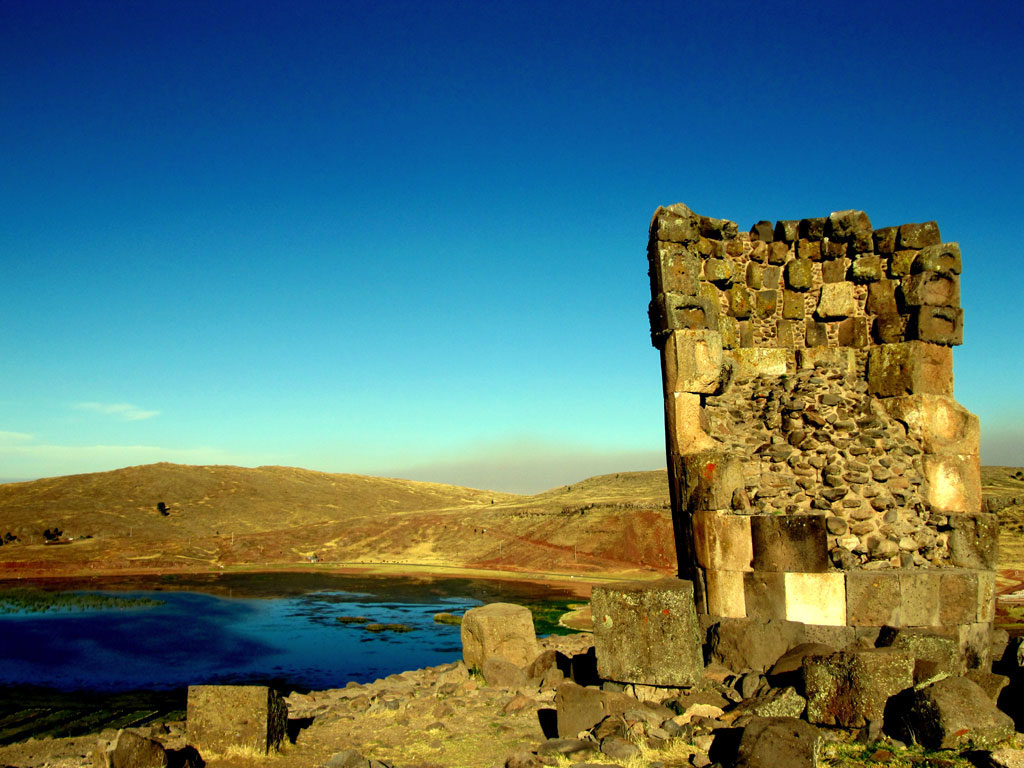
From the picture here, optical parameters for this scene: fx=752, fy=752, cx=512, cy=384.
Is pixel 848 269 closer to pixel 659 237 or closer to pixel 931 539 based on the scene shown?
pixel 659 237

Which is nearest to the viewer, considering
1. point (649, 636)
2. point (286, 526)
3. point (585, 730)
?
point (585, 730)

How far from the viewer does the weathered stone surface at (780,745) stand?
17.7 feet

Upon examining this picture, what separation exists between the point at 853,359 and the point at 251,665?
14.9 meters

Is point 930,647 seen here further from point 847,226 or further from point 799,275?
point 847,226

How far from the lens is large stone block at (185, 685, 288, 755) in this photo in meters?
7.28

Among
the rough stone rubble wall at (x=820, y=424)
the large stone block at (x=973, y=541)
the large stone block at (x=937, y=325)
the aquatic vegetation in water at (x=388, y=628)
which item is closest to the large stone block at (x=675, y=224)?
the rough stone rubble wall at (x=820, y=424)

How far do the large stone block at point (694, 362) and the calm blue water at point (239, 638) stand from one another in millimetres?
10087

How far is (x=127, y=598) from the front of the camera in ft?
98.0

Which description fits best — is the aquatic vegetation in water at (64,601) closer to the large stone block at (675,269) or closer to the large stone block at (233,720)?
the large stone block at (233,720)

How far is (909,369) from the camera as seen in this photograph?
32.8 ft

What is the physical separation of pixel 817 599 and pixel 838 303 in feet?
13.9

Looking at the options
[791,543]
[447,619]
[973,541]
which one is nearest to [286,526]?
[447,619]

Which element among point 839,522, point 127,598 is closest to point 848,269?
point 839,522

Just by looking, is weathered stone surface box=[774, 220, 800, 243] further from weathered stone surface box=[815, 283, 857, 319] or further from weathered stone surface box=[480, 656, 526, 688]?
weathered stone surface box=[480, 656, 526, 688]
